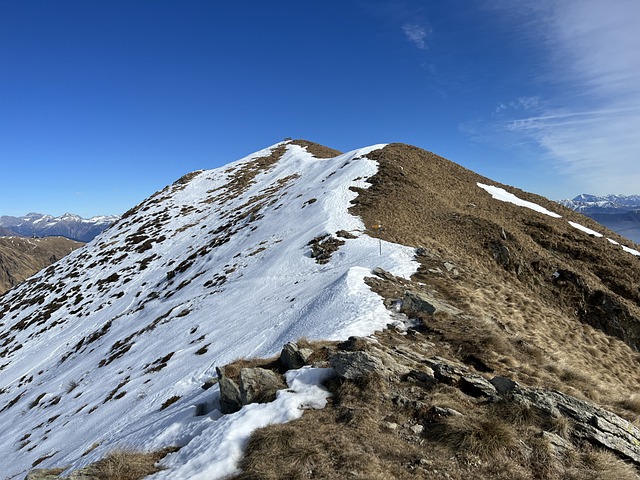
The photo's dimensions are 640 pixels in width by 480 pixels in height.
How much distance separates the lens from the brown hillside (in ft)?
22.2

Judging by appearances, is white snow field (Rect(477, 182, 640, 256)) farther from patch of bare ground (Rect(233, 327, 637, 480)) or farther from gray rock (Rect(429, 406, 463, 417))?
gray rock (Rect(429, 406, 463, 417))

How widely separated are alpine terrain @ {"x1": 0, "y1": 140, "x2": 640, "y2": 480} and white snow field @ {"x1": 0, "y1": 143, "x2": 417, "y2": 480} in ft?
0.45

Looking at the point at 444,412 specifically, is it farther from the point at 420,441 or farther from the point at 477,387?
the point at 477,387

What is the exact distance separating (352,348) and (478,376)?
12.4 ft

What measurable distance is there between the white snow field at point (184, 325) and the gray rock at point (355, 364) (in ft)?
2.00

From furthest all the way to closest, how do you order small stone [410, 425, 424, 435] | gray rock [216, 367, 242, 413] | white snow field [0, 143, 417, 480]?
white snow field [0, 143, 417, 480] < gray rock [216, 367, 242, 413] < small stone [410, 425, 424, 435]

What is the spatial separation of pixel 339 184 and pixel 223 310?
22383 mm

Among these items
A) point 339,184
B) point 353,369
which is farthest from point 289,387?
point 339,184

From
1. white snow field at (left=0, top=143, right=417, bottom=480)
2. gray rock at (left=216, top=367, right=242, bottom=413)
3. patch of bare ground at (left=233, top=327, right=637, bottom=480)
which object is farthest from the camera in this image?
white snow field at (left=0, top=143, right=417, bottom=480)

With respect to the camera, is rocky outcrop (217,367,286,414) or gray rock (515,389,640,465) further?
rocky outcrop (217,367,286,414)

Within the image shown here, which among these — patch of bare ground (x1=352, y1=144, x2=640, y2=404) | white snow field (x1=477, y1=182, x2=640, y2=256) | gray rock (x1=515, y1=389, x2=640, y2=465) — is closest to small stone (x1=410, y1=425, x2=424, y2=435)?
gray rock (x1=515, y1=389, x2=640, y2=465)

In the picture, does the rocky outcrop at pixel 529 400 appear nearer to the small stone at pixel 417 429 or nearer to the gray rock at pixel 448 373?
the gray rock at pixel 448 373

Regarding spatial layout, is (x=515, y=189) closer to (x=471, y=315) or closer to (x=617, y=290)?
(x=617, y=290)

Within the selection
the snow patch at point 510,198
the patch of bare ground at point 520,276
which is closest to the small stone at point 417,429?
the patch of bare ground at point 520,276
